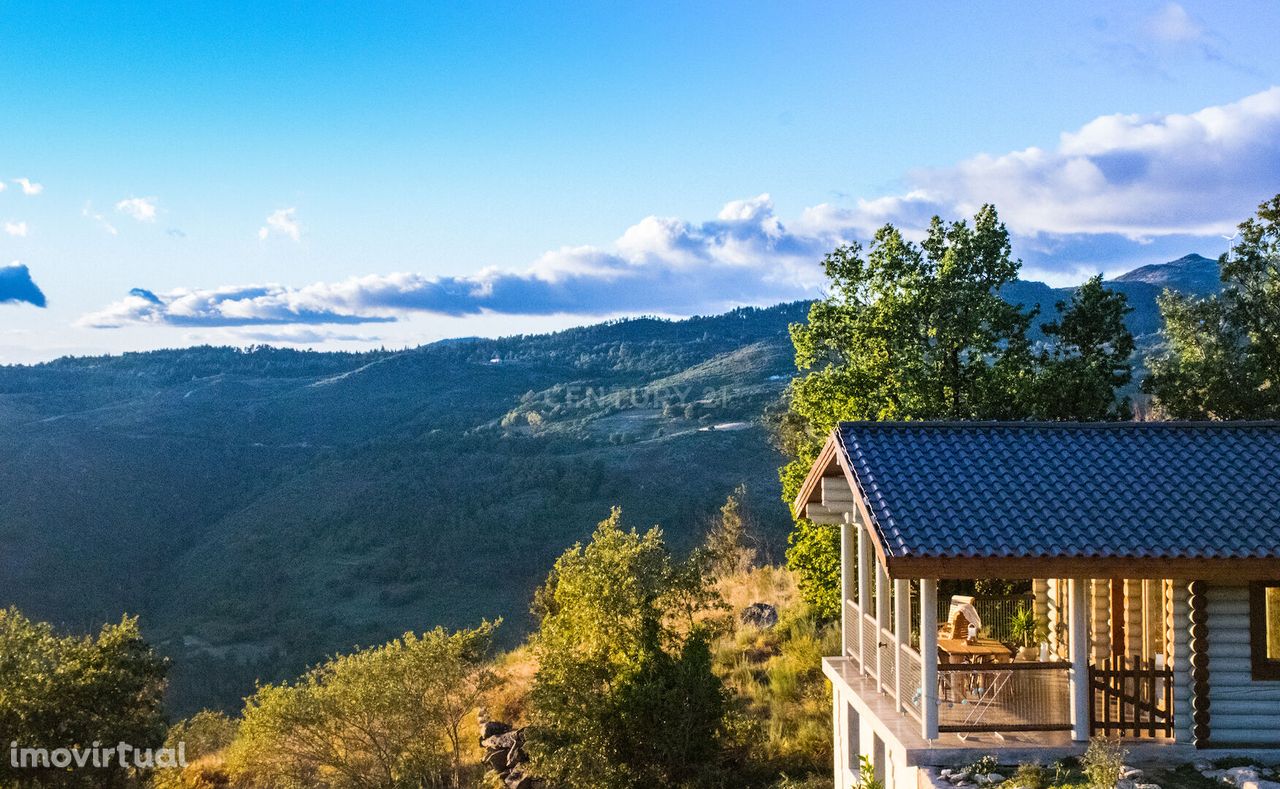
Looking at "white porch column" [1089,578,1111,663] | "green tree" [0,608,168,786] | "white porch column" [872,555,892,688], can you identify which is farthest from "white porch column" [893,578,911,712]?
"green tree" [0,608,168,786]

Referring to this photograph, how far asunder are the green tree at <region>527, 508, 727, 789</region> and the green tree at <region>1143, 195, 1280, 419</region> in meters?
14.5

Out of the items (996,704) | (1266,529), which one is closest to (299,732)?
(996,704)

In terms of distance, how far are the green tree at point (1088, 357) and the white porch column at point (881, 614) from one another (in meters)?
9.46

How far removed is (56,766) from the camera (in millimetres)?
18453

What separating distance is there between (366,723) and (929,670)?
13728mm

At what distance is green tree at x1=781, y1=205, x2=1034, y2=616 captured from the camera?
22.7m

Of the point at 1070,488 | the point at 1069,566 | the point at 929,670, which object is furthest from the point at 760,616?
the point at 1069,566

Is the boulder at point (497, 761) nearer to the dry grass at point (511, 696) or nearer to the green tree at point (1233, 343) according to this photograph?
the dry grass at point (511, 696)

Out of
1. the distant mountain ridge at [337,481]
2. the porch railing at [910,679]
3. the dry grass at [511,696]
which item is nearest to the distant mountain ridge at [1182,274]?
the distant mountain ridge at [337,481]

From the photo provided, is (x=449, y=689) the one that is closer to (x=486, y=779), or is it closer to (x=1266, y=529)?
(x=486, y=779)

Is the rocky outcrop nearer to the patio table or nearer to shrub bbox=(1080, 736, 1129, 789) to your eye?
the patio table

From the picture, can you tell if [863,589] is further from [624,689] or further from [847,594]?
[624,689]

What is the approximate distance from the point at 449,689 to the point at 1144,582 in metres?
14.1

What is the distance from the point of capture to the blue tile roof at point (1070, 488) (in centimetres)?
1157
